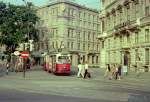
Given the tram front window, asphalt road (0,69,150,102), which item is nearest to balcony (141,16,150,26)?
the tram front window

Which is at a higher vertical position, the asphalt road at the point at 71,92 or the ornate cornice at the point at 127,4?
the ornate cornice at the point at 127,4

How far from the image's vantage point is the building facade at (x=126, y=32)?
2281 inches

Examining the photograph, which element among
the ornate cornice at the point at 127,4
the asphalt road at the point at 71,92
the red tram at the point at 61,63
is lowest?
the asphalt road at the point at 71,92

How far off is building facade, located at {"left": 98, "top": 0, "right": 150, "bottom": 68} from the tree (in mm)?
14953

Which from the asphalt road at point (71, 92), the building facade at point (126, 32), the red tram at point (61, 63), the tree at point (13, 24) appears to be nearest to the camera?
the asphalt road at point (71, 92)

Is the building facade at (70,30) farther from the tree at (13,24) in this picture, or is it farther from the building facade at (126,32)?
the tree at (13,24)

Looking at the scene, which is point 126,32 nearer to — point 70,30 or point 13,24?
point 13,24

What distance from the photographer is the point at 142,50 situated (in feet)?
191

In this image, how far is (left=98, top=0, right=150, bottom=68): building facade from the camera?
2281 inches

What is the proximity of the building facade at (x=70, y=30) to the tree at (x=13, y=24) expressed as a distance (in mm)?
28614

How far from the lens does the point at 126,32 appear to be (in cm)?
6456

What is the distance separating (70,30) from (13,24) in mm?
37868

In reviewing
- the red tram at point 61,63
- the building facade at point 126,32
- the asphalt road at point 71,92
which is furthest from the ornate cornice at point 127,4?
the asphalt road at point 71,92

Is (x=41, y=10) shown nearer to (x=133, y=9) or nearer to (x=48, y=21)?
(x=48, y=21)
